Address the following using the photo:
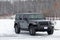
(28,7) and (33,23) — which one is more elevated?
(33,23)

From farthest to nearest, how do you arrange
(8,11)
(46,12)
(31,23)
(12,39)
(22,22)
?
(8,11) → (46,12) → (22,22) → (31,23) → (12,39)

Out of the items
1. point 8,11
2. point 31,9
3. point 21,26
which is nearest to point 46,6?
point 31,9

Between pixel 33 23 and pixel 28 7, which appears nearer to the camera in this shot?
pixel 33 23

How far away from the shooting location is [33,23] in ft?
60.7

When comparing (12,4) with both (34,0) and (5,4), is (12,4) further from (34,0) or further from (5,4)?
(34,0)

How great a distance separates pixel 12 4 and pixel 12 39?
82968 millimetres

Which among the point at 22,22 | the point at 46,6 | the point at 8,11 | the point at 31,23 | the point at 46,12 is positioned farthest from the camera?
the point at 8,11

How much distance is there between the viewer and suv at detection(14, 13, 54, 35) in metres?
18.4

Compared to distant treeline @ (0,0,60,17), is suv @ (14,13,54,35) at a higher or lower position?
higher

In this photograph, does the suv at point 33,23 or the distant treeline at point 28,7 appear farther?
the distant treeline at point 28,7

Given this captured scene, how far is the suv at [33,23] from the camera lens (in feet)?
60.3

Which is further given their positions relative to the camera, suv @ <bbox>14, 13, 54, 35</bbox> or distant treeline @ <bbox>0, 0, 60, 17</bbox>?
distant treeline @ <bbox>0, 0, 60, 17</bbox>

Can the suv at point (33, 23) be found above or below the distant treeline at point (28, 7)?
above

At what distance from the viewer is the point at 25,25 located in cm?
1947
